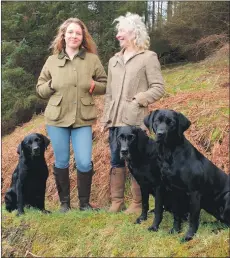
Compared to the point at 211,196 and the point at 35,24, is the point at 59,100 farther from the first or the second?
the point at 35,24

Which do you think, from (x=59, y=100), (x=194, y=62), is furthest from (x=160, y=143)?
(x=194, y=62)

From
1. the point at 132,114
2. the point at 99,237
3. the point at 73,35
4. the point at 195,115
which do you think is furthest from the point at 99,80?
the point at 195,115

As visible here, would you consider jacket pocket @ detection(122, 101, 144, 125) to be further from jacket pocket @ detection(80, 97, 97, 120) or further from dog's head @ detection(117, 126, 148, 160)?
jacket pocket @ detection(80, 97, 97, 120)

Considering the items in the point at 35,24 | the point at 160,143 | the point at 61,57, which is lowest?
the point at 160,143

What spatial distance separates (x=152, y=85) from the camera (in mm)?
4957

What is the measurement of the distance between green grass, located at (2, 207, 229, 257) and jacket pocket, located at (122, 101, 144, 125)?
1124 millimetres

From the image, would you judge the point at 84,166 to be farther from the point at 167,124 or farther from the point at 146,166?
the point at 167,124

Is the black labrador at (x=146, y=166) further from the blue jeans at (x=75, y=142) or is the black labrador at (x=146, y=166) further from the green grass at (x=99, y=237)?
the blue jeans at (x=75, y=142)

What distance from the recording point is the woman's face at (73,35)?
5164 mm

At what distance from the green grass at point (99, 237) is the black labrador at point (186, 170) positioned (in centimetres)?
19

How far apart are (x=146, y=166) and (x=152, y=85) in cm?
93

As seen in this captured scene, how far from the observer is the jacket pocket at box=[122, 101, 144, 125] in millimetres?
4926

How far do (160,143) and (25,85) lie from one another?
32.9 feet

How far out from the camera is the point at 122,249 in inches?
174
